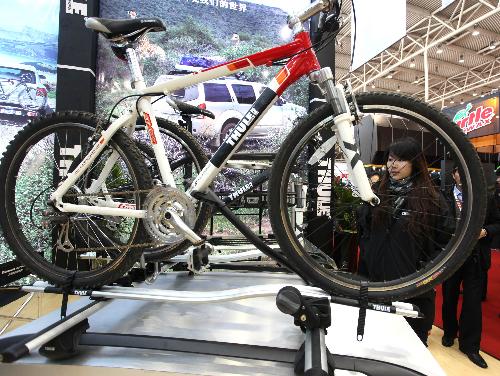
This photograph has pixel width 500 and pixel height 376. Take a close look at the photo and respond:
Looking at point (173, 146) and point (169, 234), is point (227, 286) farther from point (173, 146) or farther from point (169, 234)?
point (173, 146)

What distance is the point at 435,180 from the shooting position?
1.70m

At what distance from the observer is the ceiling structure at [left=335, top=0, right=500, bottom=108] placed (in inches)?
358

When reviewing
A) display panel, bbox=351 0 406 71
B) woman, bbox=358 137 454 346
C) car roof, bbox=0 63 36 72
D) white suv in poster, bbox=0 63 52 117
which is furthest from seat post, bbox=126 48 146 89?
car roof, bbox=0 63 36 72

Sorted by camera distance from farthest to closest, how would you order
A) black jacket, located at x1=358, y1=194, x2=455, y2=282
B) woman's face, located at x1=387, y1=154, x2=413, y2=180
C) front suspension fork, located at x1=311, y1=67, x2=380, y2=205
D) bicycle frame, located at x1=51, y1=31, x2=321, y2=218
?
1. black jacket, located at x1=358, y1=194, x2=455, y2=282
2. woman's face, located at x1=387, y1=154, x2=413, y2=180
3. bicycle frame, located at x1=51, y1=31, x2=321, y2=218
4. front suspension fork, located at x1=311, y1=67, x2=380, y2=205

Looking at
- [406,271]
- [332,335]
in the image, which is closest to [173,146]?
[332,335]

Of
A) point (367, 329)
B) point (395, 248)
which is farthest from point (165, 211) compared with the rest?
point (395, 248)

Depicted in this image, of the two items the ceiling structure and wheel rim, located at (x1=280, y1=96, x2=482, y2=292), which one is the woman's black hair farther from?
the ceiling structure

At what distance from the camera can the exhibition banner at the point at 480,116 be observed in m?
5.66

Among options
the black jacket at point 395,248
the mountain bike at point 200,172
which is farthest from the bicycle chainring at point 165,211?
the black jacket at point 395,248

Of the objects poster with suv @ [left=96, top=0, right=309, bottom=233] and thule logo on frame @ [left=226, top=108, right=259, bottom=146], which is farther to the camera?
poster with suv @ [left=96, top=0, right=309, bottom=233]

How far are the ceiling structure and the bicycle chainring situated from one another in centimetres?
764

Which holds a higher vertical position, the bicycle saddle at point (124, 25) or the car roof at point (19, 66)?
the car roof at point (19, 66)

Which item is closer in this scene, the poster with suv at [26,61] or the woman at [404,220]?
the woman at [404,220]

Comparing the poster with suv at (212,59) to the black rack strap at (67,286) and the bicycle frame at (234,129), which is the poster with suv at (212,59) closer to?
the bicycle frame at (234,129)
